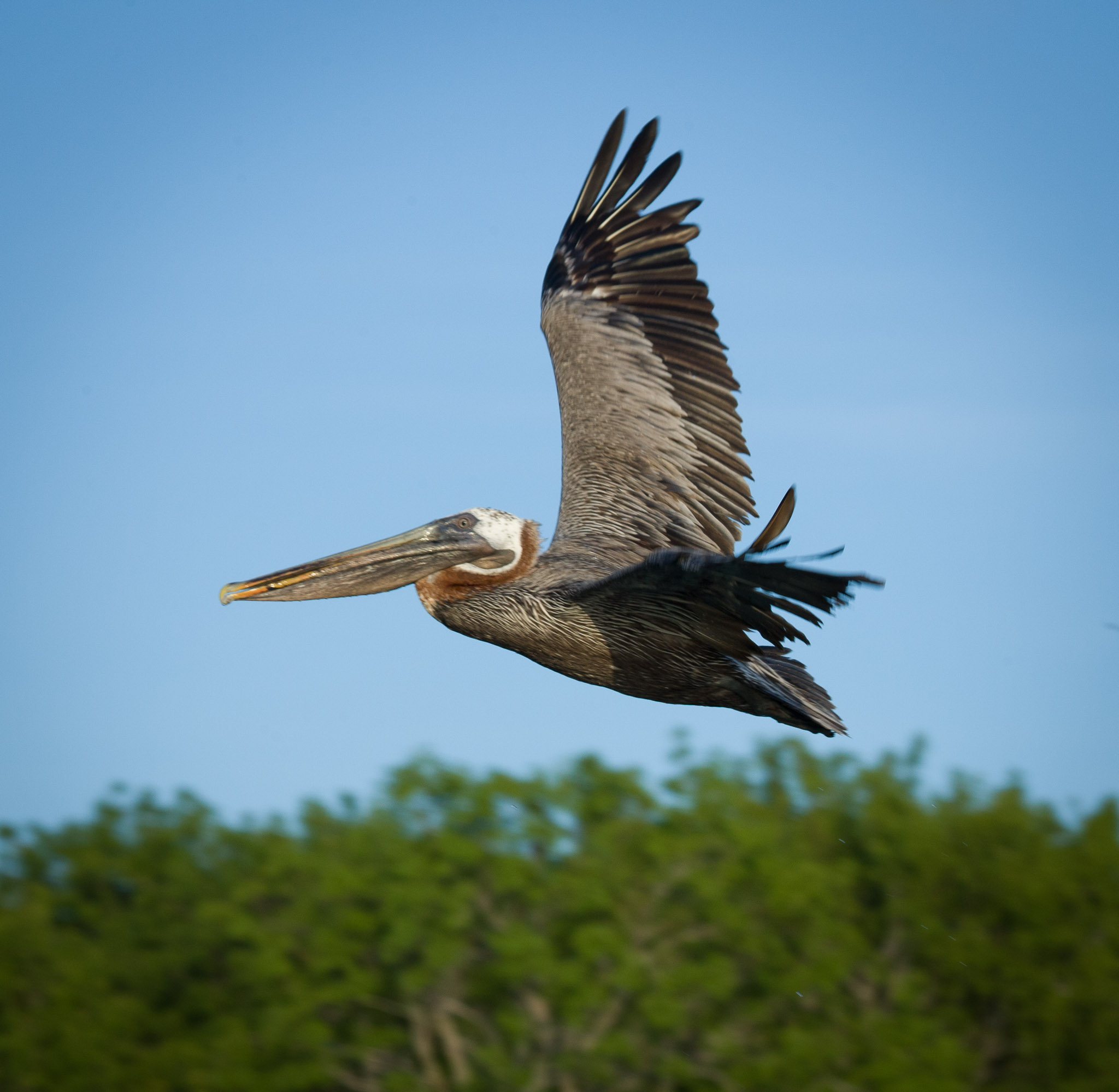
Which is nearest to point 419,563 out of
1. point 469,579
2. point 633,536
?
point 469,579

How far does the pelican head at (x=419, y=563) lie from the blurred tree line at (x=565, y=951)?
2219 cm

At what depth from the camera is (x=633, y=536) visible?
9.41 meters

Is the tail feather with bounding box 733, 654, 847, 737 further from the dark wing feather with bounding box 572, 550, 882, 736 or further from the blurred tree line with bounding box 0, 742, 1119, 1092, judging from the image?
the blurred tree line with bounding box 0, 742, 1119, 1092

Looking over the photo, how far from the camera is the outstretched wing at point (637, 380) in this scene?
966cm

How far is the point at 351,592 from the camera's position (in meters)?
9.00

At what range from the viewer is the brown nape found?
8.71 metres

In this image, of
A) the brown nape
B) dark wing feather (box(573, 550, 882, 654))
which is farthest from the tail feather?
the brown nape

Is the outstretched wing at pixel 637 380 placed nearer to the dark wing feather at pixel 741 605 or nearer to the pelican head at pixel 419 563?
the pelican head at pixel 419 563

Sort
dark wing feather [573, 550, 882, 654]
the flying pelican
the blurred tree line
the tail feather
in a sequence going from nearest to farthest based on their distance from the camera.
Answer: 1. dark wing feather [573, 550, 882, 654]
2. the flying pelican
3. the tail feather
4. the blurred tree line

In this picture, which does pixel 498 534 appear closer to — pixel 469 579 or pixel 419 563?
pixel 469 579

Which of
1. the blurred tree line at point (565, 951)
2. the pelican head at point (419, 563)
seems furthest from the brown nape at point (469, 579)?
the blurred tree line at point (565, 951)

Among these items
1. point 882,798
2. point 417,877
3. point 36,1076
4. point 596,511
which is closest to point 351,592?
point 596,511

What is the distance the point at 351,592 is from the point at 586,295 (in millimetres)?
3070

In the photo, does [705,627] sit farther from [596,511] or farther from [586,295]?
[586,295]
